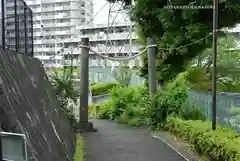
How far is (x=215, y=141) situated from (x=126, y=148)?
14.5 ft

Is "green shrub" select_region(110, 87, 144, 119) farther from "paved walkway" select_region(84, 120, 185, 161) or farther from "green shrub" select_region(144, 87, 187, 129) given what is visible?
"paved walkway" select_region(84, 120, 185, 161)

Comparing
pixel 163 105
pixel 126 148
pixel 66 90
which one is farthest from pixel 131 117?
pixel 126 148

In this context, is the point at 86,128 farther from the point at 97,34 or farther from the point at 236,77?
the point at 97,34

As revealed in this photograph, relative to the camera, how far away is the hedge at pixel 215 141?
6.95 meters

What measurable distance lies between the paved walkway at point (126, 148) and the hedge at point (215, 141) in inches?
31.1

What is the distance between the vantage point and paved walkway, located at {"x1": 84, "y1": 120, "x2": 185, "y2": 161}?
1011 centimetres

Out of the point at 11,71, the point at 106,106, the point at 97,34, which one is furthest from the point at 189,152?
the point at 97,34

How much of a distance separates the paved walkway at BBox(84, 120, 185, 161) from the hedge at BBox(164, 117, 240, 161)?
31.1 inches

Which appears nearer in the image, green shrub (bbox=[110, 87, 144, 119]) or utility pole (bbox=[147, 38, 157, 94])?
utility pole (bbox=[147, 38, 157, 94])

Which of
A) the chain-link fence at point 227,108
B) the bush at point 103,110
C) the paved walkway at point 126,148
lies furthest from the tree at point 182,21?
the bush at point 103,110

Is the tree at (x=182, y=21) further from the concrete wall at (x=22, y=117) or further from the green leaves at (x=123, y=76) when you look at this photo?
the green leaves at (x=123, y=76)

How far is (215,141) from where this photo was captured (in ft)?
25.5

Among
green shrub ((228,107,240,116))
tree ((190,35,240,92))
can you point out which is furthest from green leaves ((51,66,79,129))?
green shrub ((228,107,240,116))

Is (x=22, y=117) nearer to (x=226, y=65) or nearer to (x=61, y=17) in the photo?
(x=226, y=65)
